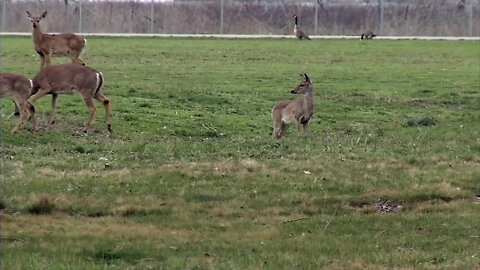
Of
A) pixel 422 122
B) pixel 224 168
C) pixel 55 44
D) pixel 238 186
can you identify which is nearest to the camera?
pixel 238 186

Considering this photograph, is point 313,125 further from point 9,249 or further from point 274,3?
point 274,3

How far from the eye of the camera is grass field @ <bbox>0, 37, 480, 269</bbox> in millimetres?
9516

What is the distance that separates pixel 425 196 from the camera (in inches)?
488

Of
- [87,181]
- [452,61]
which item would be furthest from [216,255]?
[452,61]

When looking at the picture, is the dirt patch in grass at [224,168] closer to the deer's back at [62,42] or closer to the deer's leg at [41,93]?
the deer's leg at [41,93]

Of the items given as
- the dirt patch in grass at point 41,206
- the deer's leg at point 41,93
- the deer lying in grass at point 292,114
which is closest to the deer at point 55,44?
the deer's leg at point 41,93

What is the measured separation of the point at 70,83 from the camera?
17.6m

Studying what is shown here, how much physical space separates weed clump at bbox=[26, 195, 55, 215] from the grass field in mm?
13

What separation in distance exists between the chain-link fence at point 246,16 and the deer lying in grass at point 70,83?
1948 inches

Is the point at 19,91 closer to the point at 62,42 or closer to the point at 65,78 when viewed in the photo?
the point at 65,78

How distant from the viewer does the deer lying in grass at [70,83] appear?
17.4 meters

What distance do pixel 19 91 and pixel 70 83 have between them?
4.06 feet

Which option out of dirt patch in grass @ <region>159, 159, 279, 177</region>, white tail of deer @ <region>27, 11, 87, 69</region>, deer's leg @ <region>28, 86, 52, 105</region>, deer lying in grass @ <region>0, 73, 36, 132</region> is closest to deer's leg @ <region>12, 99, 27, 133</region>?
deer lying in grass @ <region>0, 73, 36, 132</region>

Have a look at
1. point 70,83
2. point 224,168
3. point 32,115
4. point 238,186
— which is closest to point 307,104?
point 70,83
